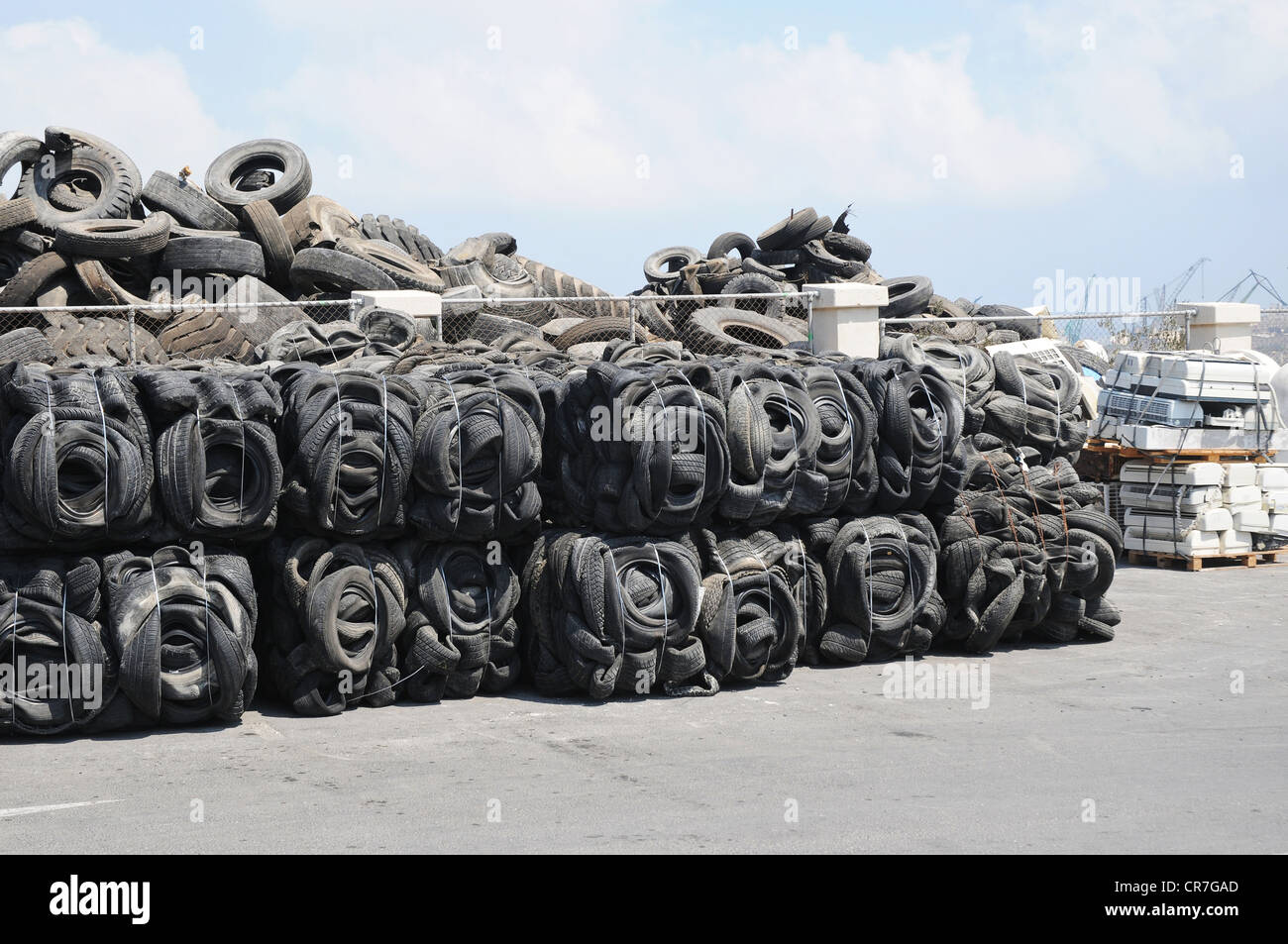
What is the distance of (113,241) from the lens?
16.6m

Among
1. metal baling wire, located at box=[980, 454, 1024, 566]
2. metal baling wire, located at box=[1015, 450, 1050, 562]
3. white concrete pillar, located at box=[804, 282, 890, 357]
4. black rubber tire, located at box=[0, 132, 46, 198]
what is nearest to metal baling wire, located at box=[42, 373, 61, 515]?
metal baling wire, located at box=[980, 454, 1024, 566]

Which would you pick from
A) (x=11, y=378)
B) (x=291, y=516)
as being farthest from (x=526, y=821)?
(x=11, y=378)

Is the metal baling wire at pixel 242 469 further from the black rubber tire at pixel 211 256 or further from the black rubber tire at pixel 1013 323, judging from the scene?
the black rubber tire at pixel 1013 323

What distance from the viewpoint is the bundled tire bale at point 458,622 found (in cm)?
861

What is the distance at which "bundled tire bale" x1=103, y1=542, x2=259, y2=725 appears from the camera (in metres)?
7.71

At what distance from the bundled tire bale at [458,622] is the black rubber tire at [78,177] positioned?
11.5 metres

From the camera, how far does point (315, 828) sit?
244 inches

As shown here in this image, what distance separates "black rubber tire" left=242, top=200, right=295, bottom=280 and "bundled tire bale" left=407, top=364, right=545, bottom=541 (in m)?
9.83

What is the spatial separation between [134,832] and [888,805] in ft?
11.4

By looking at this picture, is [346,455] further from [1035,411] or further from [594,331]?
[594,331]

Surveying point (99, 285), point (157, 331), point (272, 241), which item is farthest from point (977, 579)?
point (99, 285)

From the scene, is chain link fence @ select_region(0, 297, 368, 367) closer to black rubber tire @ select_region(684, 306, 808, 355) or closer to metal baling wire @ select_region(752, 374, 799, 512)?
black rubber tire @ select_region(684, 306, 808, 355)

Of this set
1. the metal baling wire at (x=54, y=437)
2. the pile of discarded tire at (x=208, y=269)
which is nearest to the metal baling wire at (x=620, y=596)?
the metal baling wire at (x=54, y=437)

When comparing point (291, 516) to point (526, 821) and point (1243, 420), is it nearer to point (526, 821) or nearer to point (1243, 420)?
point (526, 821)
